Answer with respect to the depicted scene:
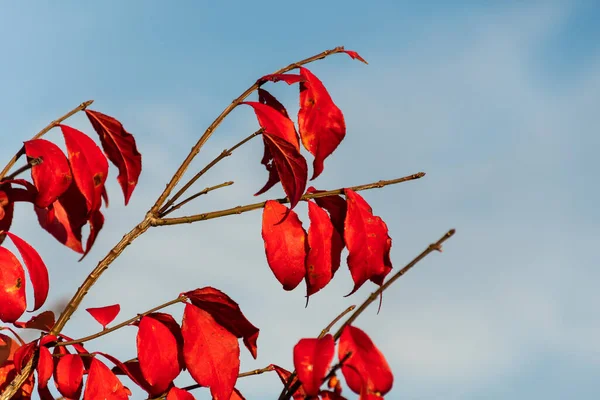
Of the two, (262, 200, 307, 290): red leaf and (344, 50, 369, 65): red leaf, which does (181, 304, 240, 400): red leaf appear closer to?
(262, 200, 307, 290): red leaf

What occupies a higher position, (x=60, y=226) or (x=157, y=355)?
(x=60, y=226)

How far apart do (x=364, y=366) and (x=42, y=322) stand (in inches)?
40.6

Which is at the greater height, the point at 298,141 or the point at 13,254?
the point at 298,141

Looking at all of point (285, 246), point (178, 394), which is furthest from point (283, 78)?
point (178, 394)

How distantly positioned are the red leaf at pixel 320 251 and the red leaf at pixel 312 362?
46 cm

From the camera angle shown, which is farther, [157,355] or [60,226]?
[60,226]

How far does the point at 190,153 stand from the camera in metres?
2.29

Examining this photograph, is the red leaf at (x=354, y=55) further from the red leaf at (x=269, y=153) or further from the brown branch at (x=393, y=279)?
the brown branch at (x=393, y=279)

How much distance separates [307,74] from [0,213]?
0.98 meters

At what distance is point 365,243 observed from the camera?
2098mm

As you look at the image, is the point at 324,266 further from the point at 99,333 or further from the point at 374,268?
the point at 99,333

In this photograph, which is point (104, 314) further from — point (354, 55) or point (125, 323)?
point (354, 55)

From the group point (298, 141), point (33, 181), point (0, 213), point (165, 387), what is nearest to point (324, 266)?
point (298, 141)

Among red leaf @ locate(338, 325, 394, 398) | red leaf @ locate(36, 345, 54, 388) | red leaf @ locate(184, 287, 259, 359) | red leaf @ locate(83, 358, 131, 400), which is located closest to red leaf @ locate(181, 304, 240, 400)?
red leaf @ locate(184, 287, 259, 359)
